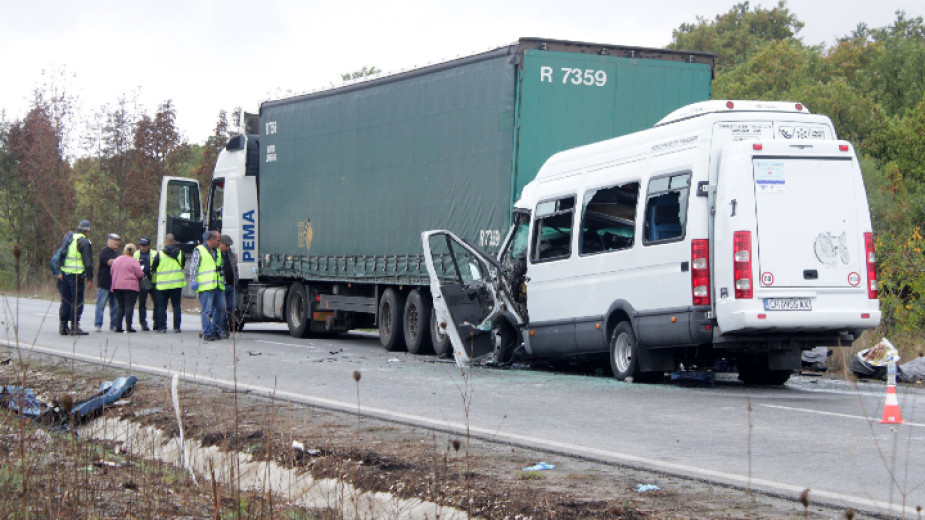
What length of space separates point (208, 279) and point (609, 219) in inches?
363

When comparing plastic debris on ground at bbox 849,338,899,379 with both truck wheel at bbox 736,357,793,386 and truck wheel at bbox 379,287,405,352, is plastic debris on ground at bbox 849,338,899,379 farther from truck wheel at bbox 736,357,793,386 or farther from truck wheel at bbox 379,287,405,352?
Result: truck wheel at bbox 379,287,405,352

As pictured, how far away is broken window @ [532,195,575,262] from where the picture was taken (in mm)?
14406

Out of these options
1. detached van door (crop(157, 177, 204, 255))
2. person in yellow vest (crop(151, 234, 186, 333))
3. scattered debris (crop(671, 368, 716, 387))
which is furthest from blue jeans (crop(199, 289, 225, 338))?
scattered debris (crop(671, 368, 716, 387))

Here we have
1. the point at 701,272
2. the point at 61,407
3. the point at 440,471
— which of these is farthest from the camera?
the point at 701,272

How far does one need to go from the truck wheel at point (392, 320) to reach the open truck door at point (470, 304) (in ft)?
9.80

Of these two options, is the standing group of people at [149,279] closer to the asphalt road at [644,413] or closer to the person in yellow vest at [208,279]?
the person in yellow vest at [208,279]

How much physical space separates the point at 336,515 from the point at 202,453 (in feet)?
8.37

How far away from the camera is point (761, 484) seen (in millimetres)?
6574

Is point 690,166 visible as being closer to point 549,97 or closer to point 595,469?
point 549,97

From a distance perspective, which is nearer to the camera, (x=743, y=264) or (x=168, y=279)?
(x=743, y=264)

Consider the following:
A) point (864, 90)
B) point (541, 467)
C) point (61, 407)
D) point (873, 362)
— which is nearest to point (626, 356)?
point (873, 362)

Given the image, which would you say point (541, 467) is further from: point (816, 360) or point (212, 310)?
point (212, 310)

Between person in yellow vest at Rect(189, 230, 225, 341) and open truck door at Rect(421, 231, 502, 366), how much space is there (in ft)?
19.3

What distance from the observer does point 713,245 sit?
12.1m
